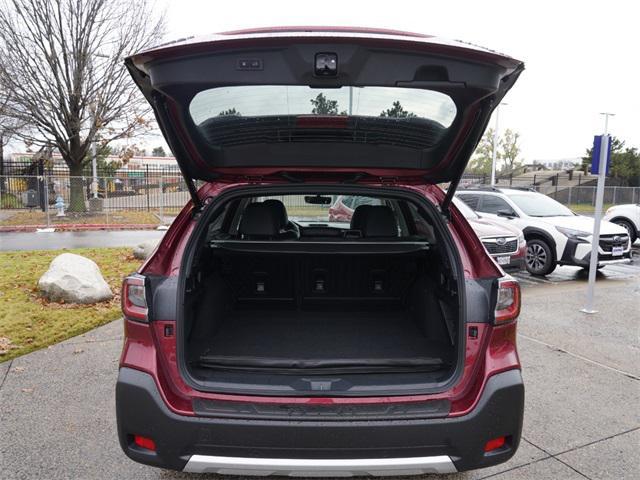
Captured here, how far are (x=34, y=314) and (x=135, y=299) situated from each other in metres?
3.82

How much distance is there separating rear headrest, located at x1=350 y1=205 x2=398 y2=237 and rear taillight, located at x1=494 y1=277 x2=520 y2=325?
1335 millimetres

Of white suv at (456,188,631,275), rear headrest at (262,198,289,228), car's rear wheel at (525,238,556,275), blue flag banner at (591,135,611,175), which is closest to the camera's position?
rear headrest at (262,198,289,228)

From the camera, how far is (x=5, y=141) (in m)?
19.1

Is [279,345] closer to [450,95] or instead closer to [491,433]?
[491,433]

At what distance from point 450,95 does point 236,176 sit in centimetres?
122

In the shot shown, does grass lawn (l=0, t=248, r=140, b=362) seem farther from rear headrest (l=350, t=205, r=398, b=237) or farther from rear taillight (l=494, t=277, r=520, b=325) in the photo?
rear taillight (l=494, t=277, r=520, b=325)

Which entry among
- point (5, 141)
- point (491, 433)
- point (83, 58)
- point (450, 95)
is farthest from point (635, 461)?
point (5, 141)

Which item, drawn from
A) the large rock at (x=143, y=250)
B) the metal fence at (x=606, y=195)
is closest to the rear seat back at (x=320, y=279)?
the large rock at (x=143, y=250)

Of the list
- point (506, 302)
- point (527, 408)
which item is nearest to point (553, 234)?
point (527, 408)

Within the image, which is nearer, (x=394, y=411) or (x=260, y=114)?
(x=394, y=411)

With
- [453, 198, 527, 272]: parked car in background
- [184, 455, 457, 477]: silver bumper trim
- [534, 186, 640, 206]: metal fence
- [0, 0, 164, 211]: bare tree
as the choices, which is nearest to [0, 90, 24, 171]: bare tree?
[0, 0, 164, 211]: bare tree

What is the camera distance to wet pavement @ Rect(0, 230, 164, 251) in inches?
436

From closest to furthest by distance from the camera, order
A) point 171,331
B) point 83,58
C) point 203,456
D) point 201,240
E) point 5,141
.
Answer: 1. point 203,456
2. point 171,331
3. point 201,240
4. point 83,58
5. point 5,141

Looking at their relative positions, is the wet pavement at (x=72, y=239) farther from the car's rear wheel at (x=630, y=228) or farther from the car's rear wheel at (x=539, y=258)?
the car's rear wheel at (x=630, y=228)
